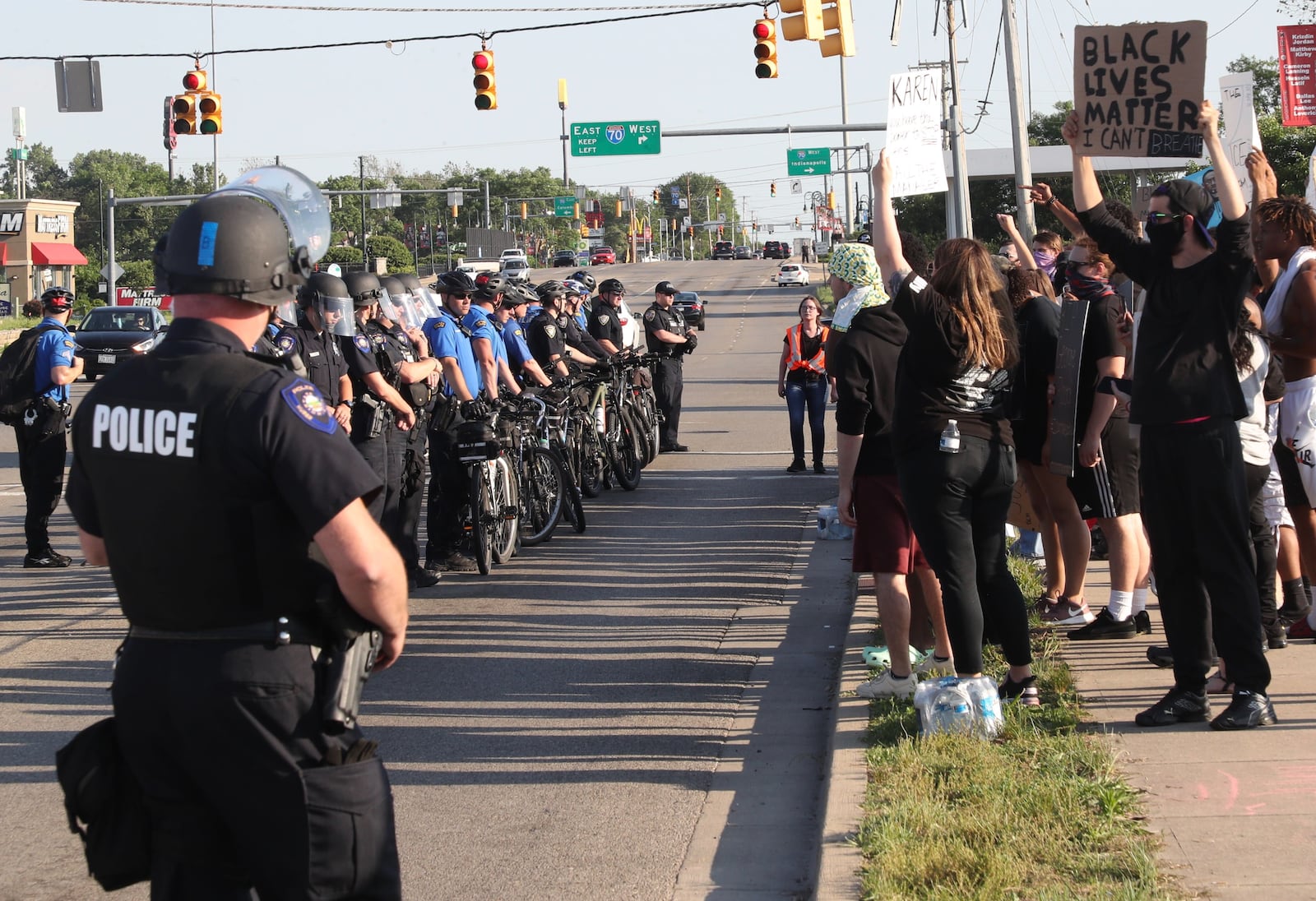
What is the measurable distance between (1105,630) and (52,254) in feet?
243

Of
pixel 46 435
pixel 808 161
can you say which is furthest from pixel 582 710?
pixel 808 161

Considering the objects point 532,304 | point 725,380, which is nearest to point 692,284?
point 725,380

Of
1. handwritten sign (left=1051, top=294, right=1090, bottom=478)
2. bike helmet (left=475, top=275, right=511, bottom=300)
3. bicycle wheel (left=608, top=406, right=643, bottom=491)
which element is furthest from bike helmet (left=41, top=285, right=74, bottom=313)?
handwritten sign (left=1051, top=294, right=1090, bottom=478)

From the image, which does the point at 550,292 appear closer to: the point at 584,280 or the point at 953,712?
the point at 584,280

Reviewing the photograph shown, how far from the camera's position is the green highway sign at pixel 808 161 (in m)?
55.0

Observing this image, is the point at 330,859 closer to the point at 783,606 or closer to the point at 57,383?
the point at 783,606

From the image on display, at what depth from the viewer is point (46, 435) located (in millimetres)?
10922

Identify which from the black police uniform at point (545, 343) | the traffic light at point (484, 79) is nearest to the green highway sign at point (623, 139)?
the traffic light at point (484, 79)

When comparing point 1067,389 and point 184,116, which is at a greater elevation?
point 184,116

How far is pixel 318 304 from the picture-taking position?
8.50m

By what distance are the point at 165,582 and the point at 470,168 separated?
5378 inches

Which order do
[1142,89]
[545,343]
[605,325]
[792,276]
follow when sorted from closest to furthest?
1. [1142,89]
2. [545,343]
3. [605,325]
4. [792,276]

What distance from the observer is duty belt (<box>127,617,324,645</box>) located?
294 cm

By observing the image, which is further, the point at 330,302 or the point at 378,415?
the point at 378,415
